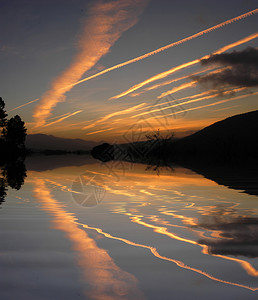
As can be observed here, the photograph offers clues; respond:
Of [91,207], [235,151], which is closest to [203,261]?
[91,207]

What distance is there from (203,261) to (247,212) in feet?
15.7

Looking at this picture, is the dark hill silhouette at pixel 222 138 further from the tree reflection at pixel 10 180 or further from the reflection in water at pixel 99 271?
the reflection in water at pixel 99 271

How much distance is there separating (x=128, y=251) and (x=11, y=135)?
3552 inches

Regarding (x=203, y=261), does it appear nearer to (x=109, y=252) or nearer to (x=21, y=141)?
(x=109, y=252)

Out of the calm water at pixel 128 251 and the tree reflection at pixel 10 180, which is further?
the tree reflection at pixel 10 180

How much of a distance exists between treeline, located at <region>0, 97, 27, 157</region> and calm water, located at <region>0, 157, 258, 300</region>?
72402 mm

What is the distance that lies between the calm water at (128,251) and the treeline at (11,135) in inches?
2850

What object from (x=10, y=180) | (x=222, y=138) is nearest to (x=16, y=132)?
(x=10, y=180)

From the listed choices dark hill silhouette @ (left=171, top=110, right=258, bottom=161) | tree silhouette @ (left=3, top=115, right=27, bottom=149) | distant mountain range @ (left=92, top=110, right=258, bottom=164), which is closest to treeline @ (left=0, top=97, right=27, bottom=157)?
tree silhouette @ (left=3, top=115, right=27, bottom=149)

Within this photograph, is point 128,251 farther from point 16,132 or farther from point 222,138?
point 222,138

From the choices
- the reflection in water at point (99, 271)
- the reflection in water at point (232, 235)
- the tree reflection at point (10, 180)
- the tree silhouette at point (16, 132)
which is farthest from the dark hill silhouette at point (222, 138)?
the reflection in water at point (99, 271)

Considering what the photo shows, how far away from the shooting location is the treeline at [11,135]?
259 feet

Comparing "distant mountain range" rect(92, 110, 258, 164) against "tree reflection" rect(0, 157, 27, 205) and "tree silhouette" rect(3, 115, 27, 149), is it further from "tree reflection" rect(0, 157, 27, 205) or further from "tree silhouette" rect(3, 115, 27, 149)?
"tree reflection" rect(0, 157, 27, 205)

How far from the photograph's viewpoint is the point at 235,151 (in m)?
135
